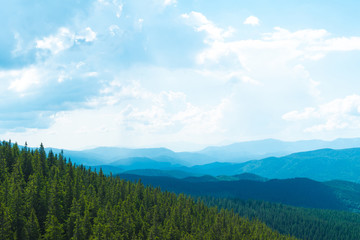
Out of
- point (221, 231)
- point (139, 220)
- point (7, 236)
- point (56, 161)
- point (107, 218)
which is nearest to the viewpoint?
point (7, 236)

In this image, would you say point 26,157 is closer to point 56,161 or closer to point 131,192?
point 56,161

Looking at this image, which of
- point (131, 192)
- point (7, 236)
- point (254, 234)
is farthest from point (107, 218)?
point (254, 234)

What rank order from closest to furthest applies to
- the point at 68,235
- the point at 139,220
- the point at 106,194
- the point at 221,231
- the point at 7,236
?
the point at 7,236 < the point at 68,235 < the point at 139,220 < the point at 221,231 < the point at 106,194

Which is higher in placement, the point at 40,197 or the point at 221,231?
the point at 40,197

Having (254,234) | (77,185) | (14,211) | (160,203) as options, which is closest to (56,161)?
(77,185)

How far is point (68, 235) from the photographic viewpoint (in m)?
100

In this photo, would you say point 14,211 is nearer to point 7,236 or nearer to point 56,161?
point 7,236

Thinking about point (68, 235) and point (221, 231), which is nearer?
point (68, 235)

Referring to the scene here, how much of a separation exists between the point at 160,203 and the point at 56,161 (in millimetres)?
79778

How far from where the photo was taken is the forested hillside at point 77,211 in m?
96.9

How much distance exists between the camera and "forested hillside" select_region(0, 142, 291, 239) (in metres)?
96.9

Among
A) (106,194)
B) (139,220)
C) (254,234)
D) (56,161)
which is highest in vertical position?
(56,161)

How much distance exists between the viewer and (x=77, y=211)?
111 metres

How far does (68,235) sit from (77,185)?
54.8m
